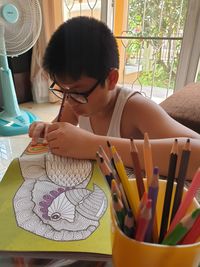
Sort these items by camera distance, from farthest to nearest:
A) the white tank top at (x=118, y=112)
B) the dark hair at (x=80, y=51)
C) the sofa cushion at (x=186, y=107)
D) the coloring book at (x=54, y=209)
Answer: the sofa cushion at (x=186, y=107) < the white tank top at (x=118, y=112) < the dark hair at (x=80, y=51) < the coloring book at (x=54, y=209)

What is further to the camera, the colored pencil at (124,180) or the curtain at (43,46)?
the curtain at (43,46)

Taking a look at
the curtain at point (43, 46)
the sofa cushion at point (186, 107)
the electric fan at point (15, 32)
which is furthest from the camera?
the curtain at point (43, 46)

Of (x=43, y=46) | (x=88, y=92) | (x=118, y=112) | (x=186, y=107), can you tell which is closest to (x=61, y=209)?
(x=88, y=92)

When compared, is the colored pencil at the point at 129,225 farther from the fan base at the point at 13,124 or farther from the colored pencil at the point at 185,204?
the fan base at the point at 13,124

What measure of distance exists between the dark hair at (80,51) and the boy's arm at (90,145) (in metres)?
0.14

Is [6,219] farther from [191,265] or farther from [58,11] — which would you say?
[58,11]

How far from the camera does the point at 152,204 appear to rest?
0.21m

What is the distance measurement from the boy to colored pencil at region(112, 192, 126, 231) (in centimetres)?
27

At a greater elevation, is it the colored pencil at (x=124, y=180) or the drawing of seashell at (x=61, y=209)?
the colored pencil at (x=124, y=180)

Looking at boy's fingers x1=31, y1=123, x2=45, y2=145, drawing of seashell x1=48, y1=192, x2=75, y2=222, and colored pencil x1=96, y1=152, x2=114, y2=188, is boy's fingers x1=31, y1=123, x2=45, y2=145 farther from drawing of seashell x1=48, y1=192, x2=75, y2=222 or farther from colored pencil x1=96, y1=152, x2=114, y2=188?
colored pencil x1=96, y1=152, x2=114, y2=188

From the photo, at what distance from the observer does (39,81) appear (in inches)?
94.0

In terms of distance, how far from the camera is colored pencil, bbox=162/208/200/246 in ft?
0.68

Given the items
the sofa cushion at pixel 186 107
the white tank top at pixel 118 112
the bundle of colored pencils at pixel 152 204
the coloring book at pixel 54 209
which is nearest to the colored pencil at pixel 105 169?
the bundle of colored pencils at pixel 152 204

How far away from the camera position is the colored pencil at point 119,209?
233mm
